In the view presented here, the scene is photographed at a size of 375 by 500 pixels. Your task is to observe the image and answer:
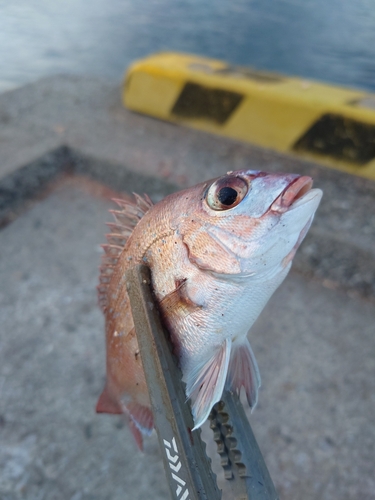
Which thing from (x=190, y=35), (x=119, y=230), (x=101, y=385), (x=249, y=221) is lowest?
(x=101, y=385)

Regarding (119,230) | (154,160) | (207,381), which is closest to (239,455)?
(207,381)

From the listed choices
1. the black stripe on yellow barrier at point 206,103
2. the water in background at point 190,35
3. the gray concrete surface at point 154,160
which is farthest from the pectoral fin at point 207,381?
the water in background at point 190,35

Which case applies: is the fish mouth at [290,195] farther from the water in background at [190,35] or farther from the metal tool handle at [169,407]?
the water in background at [190,35]

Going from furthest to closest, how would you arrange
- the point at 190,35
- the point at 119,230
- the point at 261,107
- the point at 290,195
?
the point at 190,35 → the point at 261,107 → the point at 119,230 → the point at 290,195

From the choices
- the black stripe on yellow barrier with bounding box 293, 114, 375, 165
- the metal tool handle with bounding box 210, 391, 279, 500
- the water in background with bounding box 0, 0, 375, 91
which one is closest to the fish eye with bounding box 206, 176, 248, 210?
the metal tool handle with bounding box 210, 391, 279, 500

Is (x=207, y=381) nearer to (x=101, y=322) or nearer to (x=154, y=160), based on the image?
(x=101, y=322)

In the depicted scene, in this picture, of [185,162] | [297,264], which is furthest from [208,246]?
[185,162]
